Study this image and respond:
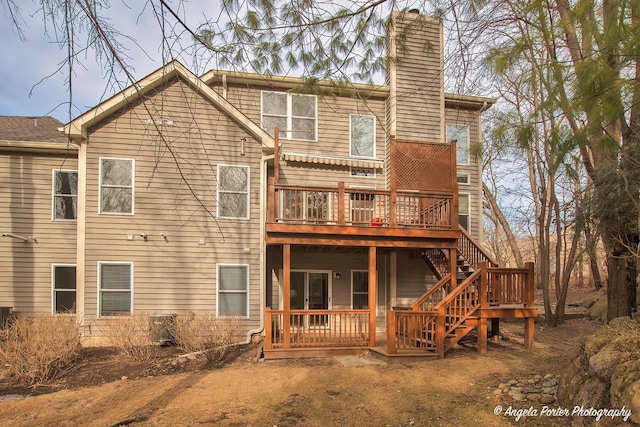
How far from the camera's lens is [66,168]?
1104cm

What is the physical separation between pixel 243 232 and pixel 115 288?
3.32 metres

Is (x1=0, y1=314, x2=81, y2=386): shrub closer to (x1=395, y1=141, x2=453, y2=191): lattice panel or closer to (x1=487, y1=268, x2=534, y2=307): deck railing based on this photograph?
(x1=395, y1=141, x2=453, y2=191): lattice panel

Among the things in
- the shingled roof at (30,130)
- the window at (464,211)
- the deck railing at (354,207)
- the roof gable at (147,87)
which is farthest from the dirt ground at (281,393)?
the shingled roof at (30,130)

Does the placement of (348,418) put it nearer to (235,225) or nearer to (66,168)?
(235,225)

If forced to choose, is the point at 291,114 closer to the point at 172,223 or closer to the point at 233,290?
the point at 172,223

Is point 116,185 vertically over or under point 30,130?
under

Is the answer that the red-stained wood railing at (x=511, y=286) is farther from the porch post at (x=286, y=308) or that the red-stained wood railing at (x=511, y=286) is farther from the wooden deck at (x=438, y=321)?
the porch post at (x=286, y=308)

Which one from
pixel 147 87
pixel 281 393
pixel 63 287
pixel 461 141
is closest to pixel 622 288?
pixel 461 141

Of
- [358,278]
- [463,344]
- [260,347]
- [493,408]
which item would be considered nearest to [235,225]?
[260,347]

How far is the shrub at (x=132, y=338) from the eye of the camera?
857 cm

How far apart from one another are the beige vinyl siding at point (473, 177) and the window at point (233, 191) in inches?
264

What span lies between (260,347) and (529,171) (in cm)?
1859

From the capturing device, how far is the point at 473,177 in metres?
13.4

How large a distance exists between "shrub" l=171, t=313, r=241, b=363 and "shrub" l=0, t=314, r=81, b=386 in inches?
81.1
